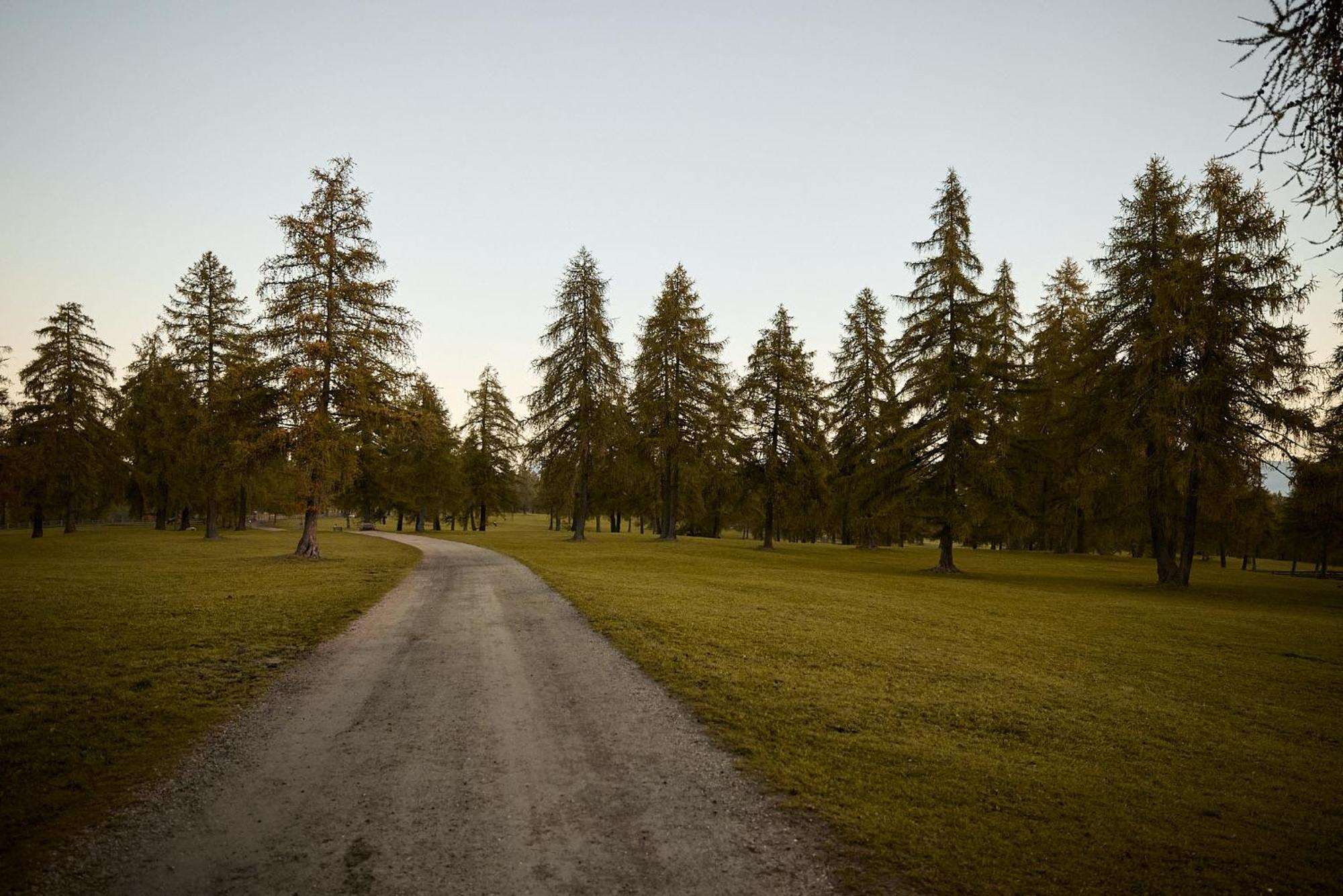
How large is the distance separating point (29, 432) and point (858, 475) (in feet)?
152

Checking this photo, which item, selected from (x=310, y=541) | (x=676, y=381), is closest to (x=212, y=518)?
(x=310, y=541)

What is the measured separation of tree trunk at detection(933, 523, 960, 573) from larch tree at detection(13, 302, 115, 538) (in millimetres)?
46108

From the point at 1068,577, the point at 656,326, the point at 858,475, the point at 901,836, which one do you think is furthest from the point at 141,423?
the point at 1068,577

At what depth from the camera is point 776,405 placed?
35656mm

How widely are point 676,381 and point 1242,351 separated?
2509 cm

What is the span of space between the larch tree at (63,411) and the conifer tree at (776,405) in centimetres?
3854

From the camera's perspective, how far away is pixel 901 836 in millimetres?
4406

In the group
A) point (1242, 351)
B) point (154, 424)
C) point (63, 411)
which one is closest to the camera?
point (1242, 351)

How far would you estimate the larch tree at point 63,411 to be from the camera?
3262 cm

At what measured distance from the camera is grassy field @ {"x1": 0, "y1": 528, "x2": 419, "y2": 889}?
5.02 meters

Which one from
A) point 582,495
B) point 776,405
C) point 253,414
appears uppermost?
point 776,405

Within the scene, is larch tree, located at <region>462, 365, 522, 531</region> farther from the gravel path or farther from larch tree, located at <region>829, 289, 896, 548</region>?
the gravel path

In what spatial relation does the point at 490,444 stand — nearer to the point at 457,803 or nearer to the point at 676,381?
the point at 676,381

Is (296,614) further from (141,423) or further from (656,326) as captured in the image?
(141,423)
